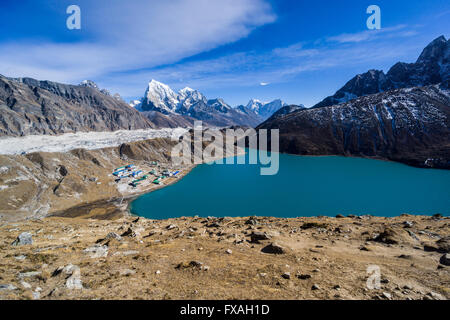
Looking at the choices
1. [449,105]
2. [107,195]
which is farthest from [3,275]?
[449,105]

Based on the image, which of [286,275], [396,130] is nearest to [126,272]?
[286,275]

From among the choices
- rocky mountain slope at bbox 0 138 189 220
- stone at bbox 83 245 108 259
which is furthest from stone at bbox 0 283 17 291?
rocky mountain slope at bbox 0 138 189 220

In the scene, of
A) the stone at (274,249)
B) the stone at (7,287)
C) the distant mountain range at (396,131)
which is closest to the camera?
the stone at (7,287)

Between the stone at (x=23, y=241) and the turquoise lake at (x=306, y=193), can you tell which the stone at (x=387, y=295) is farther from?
the turquoise lake at (x=306, y=193)

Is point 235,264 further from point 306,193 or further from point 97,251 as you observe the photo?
point 306,193

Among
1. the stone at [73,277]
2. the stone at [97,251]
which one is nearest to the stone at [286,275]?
the stone at [73,277]

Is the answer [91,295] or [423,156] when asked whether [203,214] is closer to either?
[91,295]
